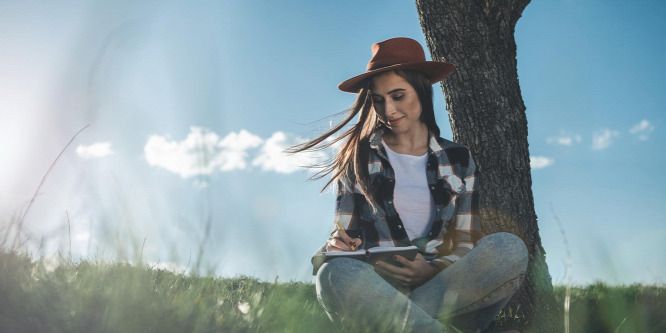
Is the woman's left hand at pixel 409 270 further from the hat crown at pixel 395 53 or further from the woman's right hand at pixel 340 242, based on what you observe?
the hat crown at pixel 395 53

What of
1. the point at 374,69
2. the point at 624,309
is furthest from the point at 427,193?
the point at 624,309

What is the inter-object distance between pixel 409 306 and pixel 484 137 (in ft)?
6.78

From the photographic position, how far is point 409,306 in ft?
8.29

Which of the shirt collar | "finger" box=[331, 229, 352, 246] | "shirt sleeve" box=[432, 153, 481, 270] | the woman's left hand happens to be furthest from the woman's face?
the woman's left hand

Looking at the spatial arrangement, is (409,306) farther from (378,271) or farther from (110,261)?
(110,261)

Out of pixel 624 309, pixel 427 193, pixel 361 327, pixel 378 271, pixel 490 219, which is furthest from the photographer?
pixel 490 219

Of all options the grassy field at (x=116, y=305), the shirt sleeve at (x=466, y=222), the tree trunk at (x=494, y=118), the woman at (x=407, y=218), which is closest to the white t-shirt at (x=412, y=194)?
the woman at (x=407, y=218)

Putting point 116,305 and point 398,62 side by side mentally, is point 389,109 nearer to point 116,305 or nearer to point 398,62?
point 398,62

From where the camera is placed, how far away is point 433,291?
2.80 m

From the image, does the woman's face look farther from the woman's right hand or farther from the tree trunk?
the tree trunk

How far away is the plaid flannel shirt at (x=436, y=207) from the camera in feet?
10.4

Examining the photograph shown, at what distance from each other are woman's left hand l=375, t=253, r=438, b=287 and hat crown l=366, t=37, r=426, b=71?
133 centimetres

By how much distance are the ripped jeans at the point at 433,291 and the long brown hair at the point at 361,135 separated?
67 centimetres

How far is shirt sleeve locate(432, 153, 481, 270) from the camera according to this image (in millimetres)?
3109
